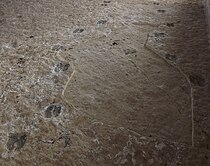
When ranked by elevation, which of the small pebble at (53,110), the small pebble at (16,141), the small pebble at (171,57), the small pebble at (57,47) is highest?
the small pebble at (171,57)

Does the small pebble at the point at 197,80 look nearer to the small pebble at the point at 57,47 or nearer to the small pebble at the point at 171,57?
the small pebble at the point at 171,57

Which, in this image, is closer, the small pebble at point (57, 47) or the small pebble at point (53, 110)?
the small pebble at point (53, 110)

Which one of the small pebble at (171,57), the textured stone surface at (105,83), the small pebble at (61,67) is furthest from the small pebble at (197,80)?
the small pebble at (61,67)

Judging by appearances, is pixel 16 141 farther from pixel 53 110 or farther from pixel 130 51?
pixel 130 51

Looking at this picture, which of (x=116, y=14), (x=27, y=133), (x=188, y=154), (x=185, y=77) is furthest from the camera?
(x=116, y=14)

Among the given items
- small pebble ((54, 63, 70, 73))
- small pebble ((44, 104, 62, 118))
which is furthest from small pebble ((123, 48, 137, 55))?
small pebble ((44, 104, 62, 118))

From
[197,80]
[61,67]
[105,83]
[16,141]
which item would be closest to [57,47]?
[61,67]

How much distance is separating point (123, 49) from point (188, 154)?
2.06 ft

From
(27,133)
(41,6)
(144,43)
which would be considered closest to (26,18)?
(41,6)

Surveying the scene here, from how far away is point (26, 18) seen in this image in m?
1.66

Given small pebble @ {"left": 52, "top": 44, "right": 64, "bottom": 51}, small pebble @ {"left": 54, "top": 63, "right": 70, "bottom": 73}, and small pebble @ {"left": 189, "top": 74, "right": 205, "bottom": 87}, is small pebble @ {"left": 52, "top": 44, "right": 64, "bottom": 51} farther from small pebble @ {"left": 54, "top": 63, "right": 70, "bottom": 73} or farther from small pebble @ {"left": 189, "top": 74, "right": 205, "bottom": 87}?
small pebble @ {"left": 189, "top": 74, "right": 205, "bottom": 87}

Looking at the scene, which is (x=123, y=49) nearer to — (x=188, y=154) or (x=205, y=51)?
(x=205, y=51)

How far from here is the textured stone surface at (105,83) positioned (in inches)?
39.6

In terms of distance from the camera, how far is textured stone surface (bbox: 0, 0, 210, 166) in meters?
1.01
